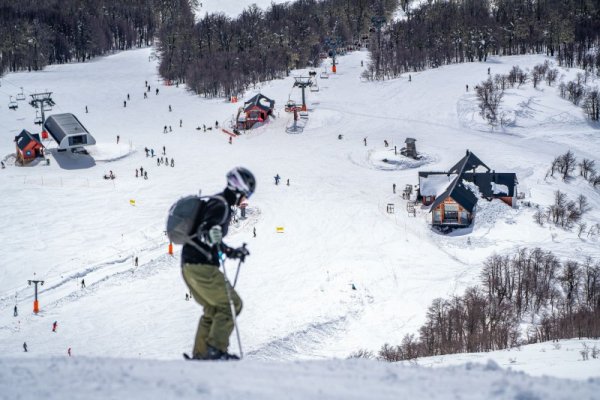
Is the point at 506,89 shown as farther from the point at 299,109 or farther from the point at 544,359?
the point at 544,359

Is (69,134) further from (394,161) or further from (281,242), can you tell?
(394,161)

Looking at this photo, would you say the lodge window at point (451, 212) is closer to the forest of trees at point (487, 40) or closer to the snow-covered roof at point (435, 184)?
the snow-covered roof at point (435, 184)

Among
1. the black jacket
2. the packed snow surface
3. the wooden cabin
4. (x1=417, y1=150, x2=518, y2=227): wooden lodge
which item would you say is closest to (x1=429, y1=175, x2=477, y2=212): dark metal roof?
(x1=417, y1=150, x2=518, y2=227): wooden lodge

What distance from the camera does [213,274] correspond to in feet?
24.1

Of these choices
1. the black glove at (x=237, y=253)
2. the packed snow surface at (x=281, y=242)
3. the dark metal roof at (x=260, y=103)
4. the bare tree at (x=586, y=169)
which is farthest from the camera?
the dark metal roof at (x=260, y=103)

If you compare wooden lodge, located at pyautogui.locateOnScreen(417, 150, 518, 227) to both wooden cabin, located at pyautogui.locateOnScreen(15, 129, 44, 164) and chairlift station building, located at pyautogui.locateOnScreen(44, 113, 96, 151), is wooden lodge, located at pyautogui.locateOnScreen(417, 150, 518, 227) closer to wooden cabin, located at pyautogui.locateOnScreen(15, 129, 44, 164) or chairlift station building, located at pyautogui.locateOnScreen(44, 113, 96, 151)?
chairlift station building, located at pyautogui.locateOnScreen(44, 113, 96, 151)

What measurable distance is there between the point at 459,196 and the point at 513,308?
13.6m

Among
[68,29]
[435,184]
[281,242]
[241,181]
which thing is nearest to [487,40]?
[435,184]

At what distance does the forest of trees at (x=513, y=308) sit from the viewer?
21.0 meters

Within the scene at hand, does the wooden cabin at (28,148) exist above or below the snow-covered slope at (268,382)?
below

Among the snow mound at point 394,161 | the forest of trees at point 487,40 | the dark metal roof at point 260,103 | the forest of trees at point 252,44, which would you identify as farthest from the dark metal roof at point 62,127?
the forest of trees at point 487,40

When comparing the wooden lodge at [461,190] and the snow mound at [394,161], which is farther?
the snow mound at [394,161]

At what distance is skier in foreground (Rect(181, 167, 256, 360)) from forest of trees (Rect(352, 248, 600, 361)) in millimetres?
13252

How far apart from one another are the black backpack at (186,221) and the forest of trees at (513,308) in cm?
1373
